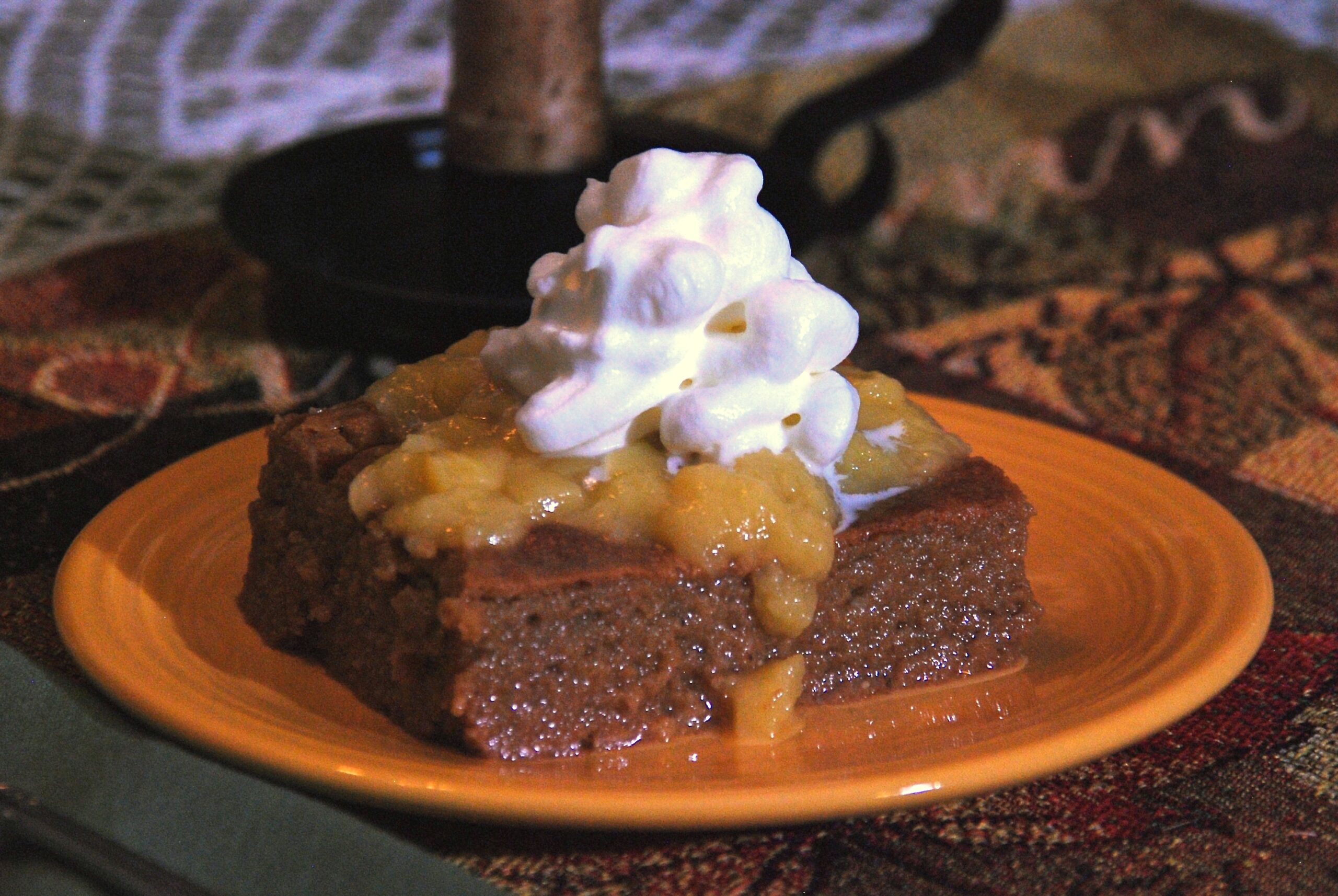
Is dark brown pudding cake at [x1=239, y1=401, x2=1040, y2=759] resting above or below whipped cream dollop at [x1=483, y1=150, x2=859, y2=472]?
below

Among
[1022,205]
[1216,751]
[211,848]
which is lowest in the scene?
[1022,205]

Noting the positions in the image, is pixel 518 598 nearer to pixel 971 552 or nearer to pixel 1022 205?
pixel 971 552

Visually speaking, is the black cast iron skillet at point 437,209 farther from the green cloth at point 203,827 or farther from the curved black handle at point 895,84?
the green cloth at point 203,827

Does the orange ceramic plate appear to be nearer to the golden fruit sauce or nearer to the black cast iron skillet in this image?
the golden fruit sauce

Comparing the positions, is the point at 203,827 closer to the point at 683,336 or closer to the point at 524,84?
the point at 683,336

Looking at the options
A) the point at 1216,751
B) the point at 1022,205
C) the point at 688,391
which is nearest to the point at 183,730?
the point at 688,391

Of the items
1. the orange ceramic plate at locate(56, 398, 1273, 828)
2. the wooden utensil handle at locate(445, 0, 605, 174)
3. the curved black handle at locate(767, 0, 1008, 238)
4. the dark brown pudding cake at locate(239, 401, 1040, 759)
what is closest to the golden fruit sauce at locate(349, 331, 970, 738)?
the dark brown pudding cake at locate(239, 401, 1040, 759)

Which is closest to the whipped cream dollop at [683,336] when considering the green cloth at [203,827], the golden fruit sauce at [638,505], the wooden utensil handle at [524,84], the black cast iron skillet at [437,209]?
the golden fruit sauce at [638,505]
